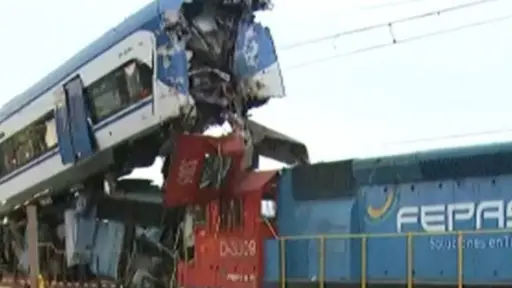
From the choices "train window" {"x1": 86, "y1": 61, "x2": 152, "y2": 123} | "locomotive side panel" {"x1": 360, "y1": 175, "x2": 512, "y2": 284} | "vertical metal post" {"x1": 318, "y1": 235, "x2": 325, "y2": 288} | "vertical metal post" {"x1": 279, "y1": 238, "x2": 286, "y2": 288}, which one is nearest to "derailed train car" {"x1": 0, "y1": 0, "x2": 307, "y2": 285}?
"train window" {"x1": 86, "y1": 61, "x2": 152, "y2": 123}

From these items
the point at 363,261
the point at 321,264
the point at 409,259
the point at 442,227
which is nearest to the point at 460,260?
the point at 442,227

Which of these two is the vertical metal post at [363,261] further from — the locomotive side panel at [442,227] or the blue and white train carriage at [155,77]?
the blue and white train carriage at [155,77]

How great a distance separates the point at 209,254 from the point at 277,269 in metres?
1.54

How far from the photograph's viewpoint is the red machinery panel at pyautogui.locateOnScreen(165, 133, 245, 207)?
41.0 ft

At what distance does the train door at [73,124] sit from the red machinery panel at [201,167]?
8.26 feet

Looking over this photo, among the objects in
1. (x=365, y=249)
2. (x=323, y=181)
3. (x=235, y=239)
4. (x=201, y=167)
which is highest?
(x=201, y=167)

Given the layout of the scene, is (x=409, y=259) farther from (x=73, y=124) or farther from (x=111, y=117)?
(x=73, y=124)

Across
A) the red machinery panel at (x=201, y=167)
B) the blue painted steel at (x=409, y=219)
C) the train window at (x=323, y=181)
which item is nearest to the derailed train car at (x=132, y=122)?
the red machinery panel at (x=201, y=167)

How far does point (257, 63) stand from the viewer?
1360 centimetres

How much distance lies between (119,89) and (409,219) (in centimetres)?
597

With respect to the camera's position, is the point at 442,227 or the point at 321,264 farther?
the point at 321,264

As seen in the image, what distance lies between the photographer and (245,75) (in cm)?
1350

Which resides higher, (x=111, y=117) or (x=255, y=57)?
(x=255, y=57)

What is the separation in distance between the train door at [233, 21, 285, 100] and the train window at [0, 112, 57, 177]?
420cm
